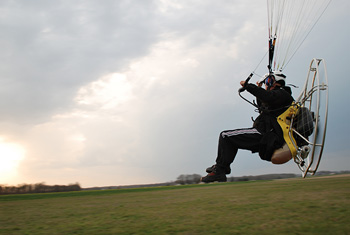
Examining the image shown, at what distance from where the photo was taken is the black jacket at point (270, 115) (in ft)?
21.5

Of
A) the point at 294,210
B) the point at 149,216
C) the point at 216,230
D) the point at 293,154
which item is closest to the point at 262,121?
the point at 293,154

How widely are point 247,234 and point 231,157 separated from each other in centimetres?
217

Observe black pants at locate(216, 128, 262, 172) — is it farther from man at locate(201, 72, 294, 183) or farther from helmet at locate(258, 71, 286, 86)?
helmet at locate(258, 71, 286, 86)

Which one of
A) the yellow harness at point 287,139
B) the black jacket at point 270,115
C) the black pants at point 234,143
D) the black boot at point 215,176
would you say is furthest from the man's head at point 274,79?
the black boot at point 215,176

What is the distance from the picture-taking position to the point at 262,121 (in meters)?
6.90

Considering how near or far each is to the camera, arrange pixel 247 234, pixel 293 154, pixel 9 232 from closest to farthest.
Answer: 1. pixel 247 234
2. pixel 9 232
3. pixel 293 154

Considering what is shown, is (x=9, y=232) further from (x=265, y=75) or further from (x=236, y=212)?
(x=265, y=75)

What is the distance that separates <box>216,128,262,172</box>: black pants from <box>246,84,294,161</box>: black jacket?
0.15 meters

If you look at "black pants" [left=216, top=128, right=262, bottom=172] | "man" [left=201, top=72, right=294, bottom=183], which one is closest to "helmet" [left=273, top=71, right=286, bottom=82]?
"man" [left=201, top=72, right=294, bottom=183]

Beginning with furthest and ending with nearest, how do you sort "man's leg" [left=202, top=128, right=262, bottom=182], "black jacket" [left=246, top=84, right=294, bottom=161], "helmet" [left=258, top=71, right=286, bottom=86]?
"helmet" [left=258, top=71, right=286, bottom=86] → "man's leg" [left=202, top=128, right=262, bottom=182] → "black jacket" [left=246, top=84, right=294, bottom=161]

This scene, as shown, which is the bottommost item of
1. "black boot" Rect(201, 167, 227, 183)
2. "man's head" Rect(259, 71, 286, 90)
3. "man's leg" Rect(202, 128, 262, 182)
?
"black boot" Rect(201, 167, 227, 183)

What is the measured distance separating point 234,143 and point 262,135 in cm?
62

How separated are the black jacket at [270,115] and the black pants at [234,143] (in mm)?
149

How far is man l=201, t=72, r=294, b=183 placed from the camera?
6613mm
